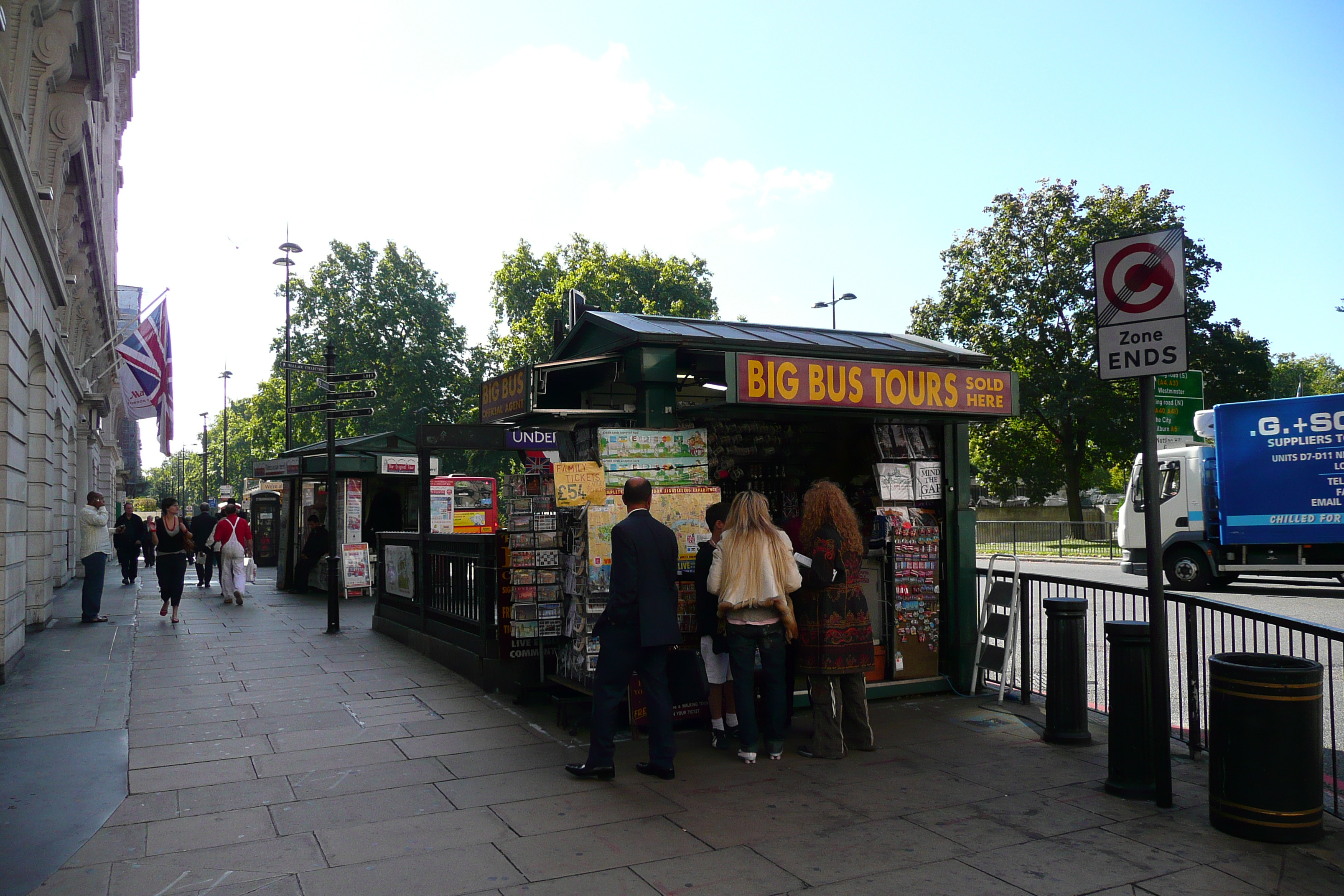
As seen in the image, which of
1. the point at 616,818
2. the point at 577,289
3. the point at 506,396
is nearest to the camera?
the point at 616,818

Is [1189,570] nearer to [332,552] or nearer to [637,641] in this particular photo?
[332,552]

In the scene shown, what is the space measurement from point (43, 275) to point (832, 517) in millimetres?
10825

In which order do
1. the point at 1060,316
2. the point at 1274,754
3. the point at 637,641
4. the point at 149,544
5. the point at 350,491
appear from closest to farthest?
the point at 1274,754 < the point at 637,641 < the point at 350,491 < the point at 149,544 < the point at 1060,316

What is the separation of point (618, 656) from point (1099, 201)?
114ft

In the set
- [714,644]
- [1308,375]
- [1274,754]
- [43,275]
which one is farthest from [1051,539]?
[1308,375]

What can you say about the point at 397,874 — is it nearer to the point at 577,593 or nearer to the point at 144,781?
the point at 144,781

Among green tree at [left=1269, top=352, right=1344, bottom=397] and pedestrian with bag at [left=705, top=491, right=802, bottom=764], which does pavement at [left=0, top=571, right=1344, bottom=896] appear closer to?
pedestrian with bag at [left=705, top=491, right=802, bottom=764]

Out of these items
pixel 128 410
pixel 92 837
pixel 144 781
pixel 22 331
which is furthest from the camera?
pixel 128 410

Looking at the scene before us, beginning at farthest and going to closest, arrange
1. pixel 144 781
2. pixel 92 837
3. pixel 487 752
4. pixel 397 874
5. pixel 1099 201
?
pixel 1099 201 → pixel 487 752 → pixel 144 781 → pixel 92 837 → pixel 397 874

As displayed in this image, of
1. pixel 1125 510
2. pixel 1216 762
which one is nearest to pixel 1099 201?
pixel 1125 510

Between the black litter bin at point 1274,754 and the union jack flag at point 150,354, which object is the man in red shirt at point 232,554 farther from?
the black litter bin at point 1274,754

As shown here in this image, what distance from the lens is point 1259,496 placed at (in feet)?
55.1

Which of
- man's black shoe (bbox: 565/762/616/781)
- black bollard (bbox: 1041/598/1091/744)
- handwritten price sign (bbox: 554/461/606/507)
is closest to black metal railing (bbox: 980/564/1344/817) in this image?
black bollard (bbox: 1041/598/1091/744)

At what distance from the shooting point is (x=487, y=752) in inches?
251
